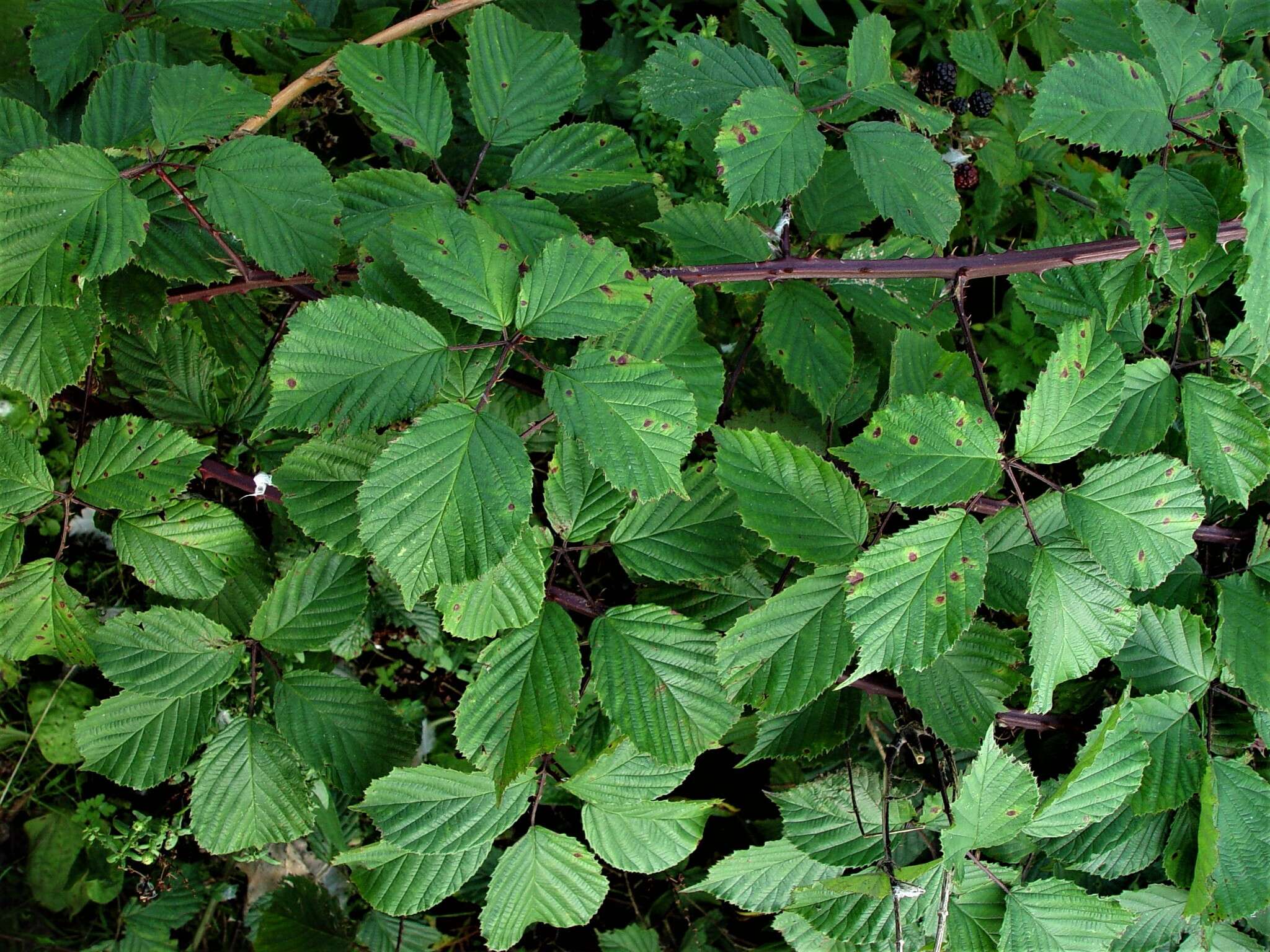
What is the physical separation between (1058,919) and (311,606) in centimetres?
123

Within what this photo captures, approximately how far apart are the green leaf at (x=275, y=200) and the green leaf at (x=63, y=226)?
0.12 meters

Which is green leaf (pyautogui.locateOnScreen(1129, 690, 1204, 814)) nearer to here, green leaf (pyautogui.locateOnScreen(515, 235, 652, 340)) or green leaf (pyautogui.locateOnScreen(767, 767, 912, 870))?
green leaf (pyautogui.locateOnScreen(767, 767, 912, 870))

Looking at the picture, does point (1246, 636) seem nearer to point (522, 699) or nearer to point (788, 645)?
point (788, 645)

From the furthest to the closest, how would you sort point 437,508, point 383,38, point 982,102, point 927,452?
point 982,102
point 383,38
point 927,452
point 437,508

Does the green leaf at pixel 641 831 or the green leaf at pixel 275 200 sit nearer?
the green leaf at pixel 275 200

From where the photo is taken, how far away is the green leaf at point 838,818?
4.70 feet

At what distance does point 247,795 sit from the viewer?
136 cm

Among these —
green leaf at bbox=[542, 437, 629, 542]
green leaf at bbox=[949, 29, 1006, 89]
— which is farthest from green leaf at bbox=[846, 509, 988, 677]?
green leaf at bbox=[949, 29, 1006, 89]

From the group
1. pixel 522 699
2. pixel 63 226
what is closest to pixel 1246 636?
pixel 522 699

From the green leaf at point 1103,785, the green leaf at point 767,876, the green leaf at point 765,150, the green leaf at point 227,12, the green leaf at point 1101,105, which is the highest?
the green leaf at point 227,12

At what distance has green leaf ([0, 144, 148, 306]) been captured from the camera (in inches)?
44.8

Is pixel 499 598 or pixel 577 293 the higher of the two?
pixel 577 293

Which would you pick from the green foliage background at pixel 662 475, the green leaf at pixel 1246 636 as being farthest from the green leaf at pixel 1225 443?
the green leaf at pixel 1246 636

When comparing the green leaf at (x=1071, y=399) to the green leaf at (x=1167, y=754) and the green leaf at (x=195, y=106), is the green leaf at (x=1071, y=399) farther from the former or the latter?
the green leaf at (x=195, y=106)
